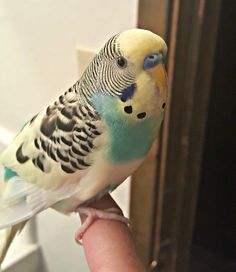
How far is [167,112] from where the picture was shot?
0.68 metres

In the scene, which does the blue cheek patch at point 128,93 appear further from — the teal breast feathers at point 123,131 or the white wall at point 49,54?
the white wall at point 49,54

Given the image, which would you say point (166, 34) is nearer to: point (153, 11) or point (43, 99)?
point (153, 11)

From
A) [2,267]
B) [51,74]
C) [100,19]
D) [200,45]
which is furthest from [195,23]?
[2,267]

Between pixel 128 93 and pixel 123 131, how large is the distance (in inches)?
1.3

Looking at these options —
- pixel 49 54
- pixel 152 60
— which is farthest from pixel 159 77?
pixel 49 54

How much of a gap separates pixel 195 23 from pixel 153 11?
0.21 ft

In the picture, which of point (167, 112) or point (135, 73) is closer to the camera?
point (135, 73)

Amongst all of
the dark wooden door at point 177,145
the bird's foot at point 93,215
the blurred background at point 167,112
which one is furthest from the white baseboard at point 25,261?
the bird's foot at point 93,215

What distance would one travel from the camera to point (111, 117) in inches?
13.7

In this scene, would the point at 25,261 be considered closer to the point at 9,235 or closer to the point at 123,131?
the point at 9,235

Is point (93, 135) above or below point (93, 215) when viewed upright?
above

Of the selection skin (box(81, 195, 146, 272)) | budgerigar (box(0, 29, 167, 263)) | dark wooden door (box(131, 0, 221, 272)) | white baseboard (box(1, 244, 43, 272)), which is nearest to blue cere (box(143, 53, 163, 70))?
budgerigar (box(0, 29, 167, 263))

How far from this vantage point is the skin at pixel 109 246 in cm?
42

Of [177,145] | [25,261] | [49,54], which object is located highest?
[49,54]
